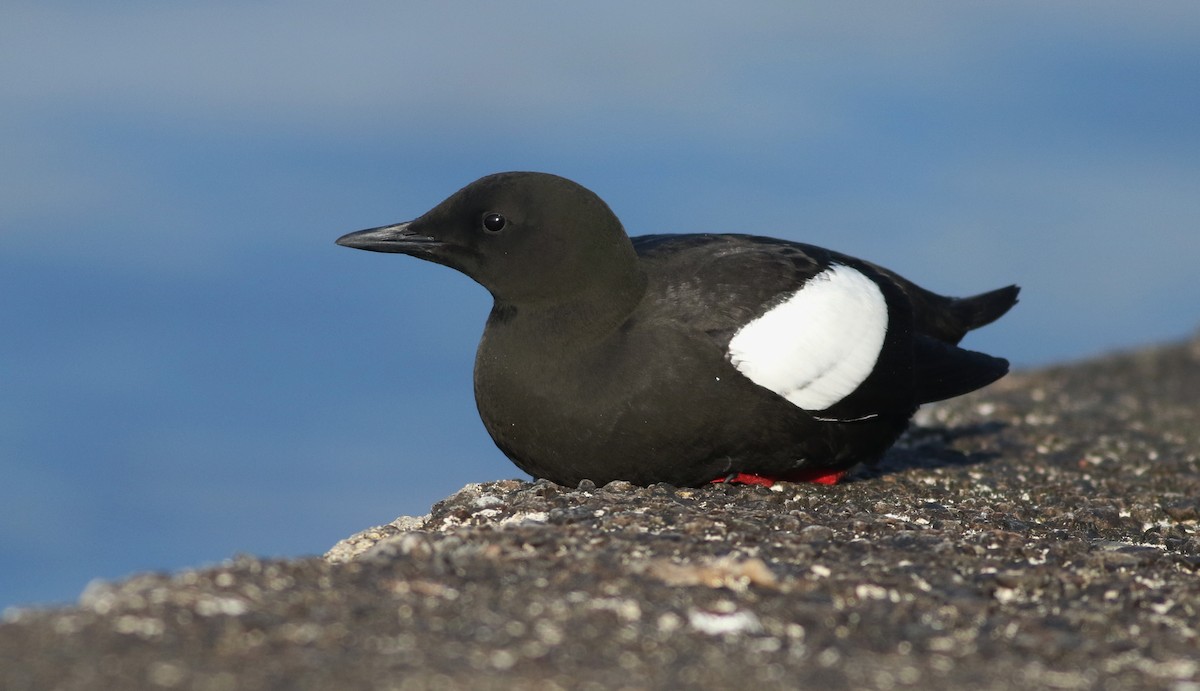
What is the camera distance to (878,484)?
7379mm

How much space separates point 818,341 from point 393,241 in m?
2.17

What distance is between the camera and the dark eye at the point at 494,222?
6.52m

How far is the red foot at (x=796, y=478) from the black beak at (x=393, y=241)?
1853 mm

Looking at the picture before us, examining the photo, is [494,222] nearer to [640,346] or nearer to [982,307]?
[640,346]

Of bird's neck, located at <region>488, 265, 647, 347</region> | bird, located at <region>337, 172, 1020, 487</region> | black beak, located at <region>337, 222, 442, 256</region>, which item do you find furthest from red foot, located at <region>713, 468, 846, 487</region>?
black beak, located at <region>337, 222, 442, 256</region>

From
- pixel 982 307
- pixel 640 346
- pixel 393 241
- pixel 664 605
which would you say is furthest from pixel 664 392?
pixel 982 307

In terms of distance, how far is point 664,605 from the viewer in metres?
4.12

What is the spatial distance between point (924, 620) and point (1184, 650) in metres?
0.79

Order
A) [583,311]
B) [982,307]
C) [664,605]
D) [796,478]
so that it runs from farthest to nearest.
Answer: [982,307], [796,478], [583,311], [664,605]

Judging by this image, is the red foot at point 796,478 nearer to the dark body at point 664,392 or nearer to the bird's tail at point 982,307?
the dark body at point 664,392

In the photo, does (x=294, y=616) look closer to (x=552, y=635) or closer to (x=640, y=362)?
(x=552, y=635)

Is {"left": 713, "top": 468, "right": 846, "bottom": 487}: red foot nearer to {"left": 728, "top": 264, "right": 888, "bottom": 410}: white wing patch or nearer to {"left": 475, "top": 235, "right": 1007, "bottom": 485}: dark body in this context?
{"left": 475, "top": 235, "right": 1007, "bottom": 485}: dark body

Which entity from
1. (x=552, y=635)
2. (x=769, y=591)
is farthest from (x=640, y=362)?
(x=552, y=635)

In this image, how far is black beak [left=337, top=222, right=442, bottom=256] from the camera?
21.8 feet
